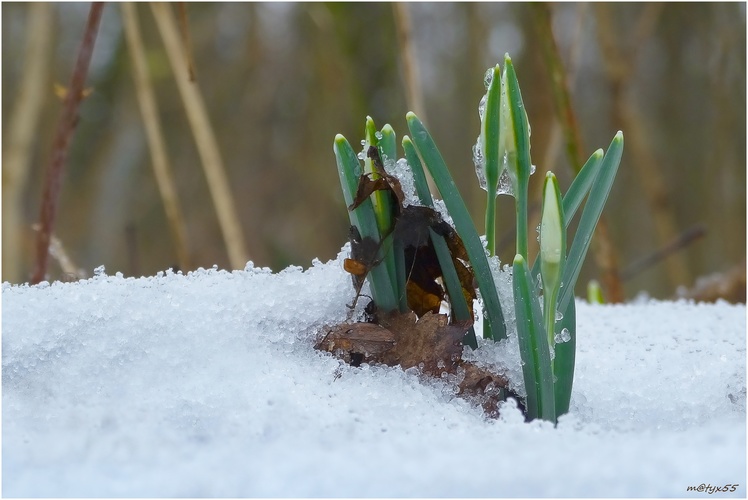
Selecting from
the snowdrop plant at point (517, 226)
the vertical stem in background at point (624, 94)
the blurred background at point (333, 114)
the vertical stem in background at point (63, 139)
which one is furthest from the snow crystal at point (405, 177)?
the vertical stem in background at point (624, 94)

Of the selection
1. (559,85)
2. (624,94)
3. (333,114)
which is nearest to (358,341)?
(559,85)

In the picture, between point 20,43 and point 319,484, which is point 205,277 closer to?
point 319,484

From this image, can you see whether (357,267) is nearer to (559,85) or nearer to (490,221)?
(490,221)

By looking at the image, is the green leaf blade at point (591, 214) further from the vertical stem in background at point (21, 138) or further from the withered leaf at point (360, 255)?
the vertical stem in background at point (21, 138)

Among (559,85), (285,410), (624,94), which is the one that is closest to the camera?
(285,410)

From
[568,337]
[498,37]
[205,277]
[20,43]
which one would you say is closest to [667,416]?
[568,337]

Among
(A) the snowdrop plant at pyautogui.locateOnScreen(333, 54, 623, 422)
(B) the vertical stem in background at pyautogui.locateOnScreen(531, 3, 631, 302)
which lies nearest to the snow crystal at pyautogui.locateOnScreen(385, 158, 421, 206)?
(A) the snowdrop plant at pyautogui.locateOnScreen(333, 54, 623, 422)
